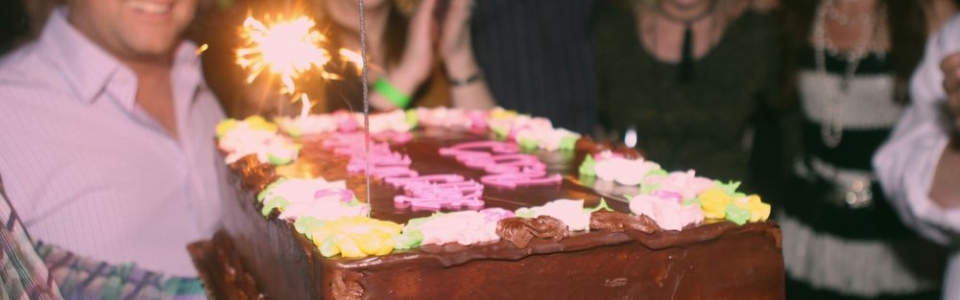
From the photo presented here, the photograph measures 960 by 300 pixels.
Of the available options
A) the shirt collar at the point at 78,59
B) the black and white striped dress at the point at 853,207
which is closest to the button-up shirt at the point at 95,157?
the shirt collar at the point at 78,59

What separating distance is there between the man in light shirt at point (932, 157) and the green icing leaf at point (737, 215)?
78 cm

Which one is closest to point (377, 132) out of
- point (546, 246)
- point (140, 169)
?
point (140, 169)

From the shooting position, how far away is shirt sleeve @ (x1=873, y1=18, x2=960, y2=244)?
8.02ft

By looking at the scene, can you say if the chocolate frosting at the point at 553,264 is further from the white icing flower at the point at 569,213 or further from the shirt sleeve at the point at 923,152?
the shirt sleeve at the point at 923,152

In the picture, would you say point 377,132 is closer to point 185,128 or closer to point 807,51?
point 185,128

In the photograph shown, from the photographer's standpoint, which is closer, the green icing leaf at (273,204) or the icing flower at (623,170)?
the green icing leaf at (273,204)

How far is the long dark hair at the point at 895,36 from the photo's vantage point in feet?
10.8

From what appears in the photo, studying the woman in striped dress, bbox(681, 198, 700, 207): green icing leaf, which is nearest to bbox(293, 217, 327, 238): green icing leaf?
bbox(681, 198, 700, 207): green icing leaf

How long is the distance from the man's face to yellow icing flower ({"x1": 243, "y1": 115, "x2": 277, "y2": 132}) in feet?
1.44

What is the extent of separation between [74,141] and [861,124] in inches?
102

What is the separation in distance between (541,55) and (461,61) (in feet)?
1.07

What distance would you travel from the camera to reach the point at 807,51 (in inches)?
137

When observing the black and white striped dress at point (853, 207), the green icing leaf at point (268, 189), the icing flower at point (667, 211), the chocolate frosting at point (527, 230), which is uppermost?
the chocolate frosting at point (527, 230)

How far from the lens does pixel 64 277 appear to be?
1.93 m
